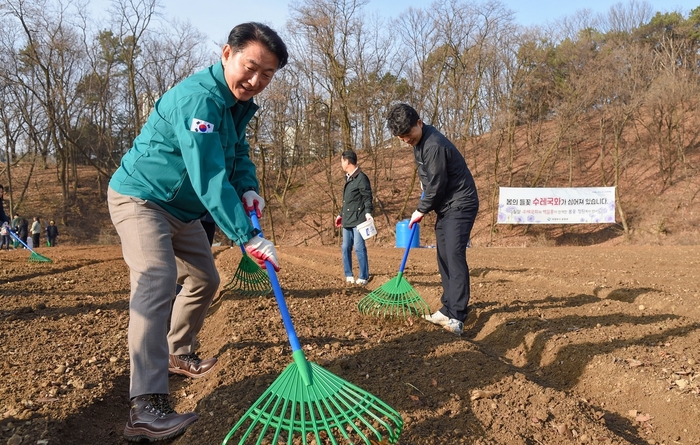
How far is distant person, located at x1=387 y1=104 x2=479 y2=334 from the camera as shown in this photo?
4.30 metres

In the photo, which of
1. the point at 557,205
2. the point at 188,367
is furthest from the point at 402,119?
Answer: the point at 557,205

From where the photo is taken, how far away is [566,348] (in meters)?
3.95

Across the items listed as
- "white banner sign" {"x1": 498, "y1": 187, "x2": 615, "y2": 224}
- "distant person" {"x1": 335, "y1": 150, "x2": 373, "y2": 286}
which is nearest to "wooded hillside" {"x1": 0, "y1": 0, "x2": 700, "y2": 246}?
"white banner sign" {"x1": 498, "y1": 187, "x2": 615, "y2": 224}

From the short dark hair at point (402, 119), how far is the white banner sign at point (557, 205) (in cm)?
1458

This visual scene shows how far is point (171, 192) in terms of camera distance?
8.14ft

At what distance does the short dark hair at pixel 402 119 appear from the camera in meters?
4.21

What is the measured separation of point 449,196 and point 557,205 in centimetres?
1501

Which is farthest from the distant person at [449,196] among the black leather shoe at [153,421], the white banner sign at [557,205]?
the white banner sign at [557,205]

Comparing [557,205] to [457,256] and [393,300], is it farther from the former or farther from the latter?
[457,256]

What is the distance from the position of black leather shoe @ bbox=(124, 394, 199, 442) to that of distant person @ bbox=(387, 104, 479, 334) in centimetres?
258

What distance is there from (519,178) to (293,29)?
43.3ft

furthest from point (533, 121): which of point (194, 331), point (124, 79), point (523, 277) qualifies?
point (194, 331)

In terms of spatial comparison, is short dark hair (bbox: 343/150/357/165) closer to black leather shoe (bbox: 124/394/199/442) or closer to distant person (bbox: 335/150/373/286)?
distant person (bbox: 335/150/373/286)

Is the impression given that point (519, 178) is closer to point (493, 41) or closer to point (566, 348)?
point (493, 41)
